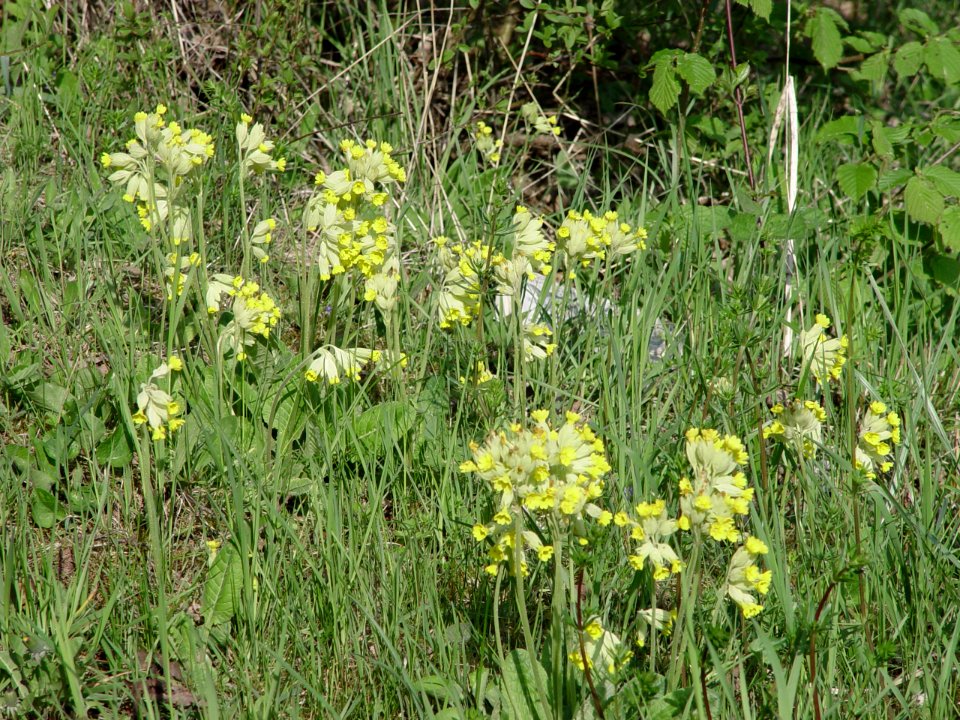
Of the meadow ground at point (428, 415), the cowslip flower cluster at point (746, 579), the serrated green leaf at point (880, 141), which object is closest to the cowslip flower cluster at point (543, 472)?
the meadow ground at point (428, 415)

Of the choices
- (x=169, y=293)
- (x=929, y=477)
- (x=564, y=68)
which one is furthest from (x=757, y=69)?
(x=169, y=293)

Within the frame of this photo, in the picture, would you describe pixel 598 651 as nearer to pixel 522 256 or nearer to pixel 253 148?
pixel 522 256

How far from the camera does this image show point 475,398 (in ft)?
8.36

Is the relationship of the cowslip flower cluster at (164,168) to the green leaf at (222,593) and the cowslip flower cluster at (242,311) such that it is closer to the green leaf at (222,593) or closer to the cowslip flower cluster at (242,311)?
the cowslip flower cluster at (242,311)

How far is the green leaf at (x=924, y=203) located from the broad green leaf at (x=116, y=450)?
7.93 ft

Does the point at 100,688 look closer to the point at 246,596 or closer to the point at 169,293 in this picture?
the point at 246,596

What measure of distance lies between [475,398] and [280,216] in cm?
130

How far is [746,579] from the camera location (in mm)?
1771

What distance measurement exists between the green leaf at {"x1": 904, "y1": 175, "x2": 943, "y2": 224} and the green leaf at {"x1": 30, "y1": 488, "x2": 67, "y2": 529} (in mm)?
2606

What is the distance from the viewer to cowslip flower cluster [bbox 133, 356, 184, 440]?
235 cm

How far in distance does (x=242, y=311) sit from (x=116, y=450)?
1.55ft

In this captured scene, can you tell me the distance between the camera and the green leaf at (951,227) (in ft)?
10.1

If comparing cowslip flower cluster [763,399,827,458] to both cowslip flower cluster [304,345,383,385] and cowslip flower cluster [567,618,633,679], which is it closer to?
cowslip flower cluster [567,618,633,679]

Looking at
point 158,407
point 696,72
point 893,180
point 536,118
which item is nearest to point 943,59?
point 893,180
